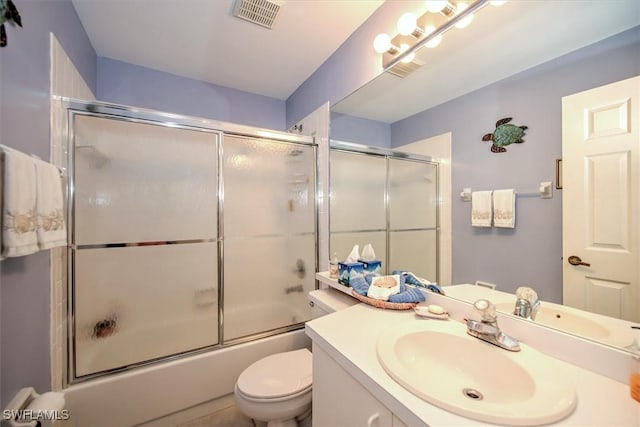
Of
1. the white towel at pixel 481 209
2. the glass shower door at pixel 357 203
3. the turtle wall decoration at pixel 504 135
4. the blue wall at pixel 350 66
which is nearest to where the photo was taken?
the turtle wall decoration at pixel 504 135

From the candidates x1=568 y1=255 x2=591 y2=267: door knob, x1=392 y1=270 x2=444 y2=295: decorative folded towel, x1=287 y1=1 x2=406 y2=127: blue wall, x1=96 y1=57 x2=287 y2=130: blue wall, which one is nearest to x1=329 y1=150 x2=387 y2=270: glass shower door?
x1=392 y1=270 x2=444 y2=295: decorative folded towel

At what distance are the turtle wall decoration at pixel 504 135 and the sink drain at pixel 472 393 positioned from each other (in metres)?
0.83

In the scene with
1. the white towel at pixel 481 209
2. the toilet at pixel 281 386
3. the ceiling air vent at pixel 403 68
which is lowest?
the toilet at pixel 281 386

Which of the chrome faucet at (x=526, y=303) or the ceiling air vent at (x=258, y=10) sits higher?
the ceiling air vent at (x=258, y=10)

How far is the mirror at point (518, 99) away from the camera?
684 mm

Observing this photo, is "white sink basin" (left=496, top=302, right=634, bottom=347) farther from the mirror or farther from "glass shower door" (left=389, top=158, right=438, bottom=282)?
"glass shower door" (left=389, top=158, right=438, bottom=282)

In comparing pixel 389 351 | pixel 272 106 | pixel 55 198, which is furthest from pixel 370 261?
pixel 272 106

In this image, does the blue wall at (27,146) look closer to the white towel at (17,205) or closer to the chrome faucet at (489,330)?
the white towel at (17,205)

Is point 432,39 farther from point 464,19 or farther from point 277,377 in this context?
point 277,377

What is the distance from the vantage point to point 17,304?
2.91 feet

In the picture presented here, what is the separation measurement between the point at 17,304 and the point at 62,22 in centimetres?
138

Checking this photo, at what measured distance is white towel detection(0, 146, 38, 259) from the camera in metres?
0.73

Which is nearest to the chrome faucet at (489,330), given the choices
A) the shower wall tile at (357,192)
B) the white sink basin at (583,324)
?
the white sink basin at (583,324)

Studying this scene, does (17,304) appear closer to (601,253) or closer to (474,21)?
(601,253)
